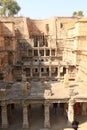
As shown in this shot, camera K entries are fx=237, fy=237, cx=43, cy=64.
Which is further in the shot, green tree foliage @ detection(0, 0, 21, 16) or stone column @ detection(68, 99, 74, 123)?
green tree foliage @ detection(0, 0, 21, 16)

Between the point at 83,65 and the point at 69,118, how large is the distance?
17.5 metres

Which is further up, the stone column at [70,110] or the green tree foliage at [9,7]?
the green tree foliage at [9,7]

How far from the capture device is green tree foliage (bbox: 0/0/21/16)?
76.9m

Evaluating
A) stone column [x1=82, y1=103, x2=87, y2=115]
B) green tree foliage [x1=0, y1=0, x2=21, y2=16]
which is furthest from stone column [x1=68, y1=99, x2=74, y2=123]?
green tree foliage [x1=0, y1=0, x2=21, y2=16]

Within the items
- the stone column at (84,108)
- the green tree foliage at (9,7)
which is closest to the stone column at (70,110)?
the stone column at (84,108)

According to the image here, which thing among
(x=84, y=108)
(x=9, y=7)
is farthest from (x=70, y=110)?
(x=9, y=7)

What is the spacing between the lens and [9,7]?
7819cm

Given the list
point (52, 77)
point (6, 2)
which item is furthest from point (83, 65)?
point (6, 2)

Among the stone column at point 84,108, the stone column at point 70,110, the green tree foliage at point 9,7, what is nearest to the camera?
the stone column at point 70,110

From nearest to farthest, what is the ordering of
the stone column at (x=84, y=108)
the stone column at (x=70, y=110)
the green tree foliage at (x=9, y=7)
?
the stone column at (x=70, y=110) → the stone column at (x=84, y=108) → the green tree foliage at (x=9, y=7)

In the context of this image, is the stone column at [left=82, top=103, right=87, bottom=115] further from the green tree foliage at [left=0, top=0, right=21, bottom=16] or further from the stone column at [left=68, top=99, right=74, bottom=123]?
the green tree foliage at [left=0, top=0, right=21, bottom=16]

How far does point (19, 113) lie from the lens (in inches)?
1121

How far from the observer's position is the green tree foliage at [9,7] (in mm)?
76938

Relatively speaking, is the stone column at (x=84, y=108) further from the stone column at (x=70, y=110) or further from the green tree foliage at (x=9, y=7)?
the green tree foliage at (x=9, y=7)
